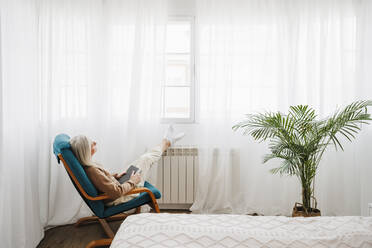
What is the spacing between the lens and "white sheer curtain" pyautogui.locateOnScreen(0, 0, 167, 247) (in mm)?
3076

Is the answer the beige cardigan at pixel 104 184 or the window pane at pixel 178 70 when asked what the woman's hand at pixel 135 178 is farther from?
the window pane at pixel 178 70

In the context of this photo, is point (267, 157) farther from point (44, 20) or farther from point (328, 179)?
point (44, 20)

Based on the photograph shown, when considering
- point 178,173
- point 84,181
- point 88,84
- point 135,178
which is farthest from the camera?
point 178,173

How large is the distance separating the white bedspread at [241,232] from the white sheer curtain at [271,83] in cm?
162

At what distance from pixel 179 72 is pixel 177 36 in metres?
0.42

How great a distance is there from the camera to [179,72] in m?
3.55

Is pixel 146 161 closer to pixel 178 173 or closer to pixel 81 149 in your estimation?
pixel 178 173

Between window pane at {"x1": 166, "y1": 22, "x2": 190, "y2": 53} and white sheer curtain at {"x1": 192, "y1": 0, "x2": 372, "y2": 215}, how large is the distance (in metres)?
0.24

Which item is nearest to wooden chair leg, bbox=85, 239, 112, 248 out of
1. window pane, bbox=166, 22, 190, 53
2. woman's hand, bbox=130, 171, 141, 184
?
woman's hand, bbox=130, 171, 141, 184

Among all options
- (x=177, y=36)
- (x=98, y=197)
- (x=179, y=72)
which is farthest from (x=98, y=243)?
(x=177, y=36)

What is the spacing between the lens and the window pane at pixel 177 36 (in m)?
3.53

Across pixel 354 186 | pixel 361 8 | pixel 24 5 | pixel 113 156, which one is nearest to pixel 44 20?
pixel 24 5

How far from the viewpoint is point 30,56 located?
286 cm

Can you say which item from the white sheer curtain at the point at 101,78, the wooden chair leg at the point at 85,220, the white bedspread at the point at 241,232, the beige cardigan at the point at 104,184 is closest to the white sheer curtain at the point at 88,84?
the white sheer curtain at the point at 101,78
